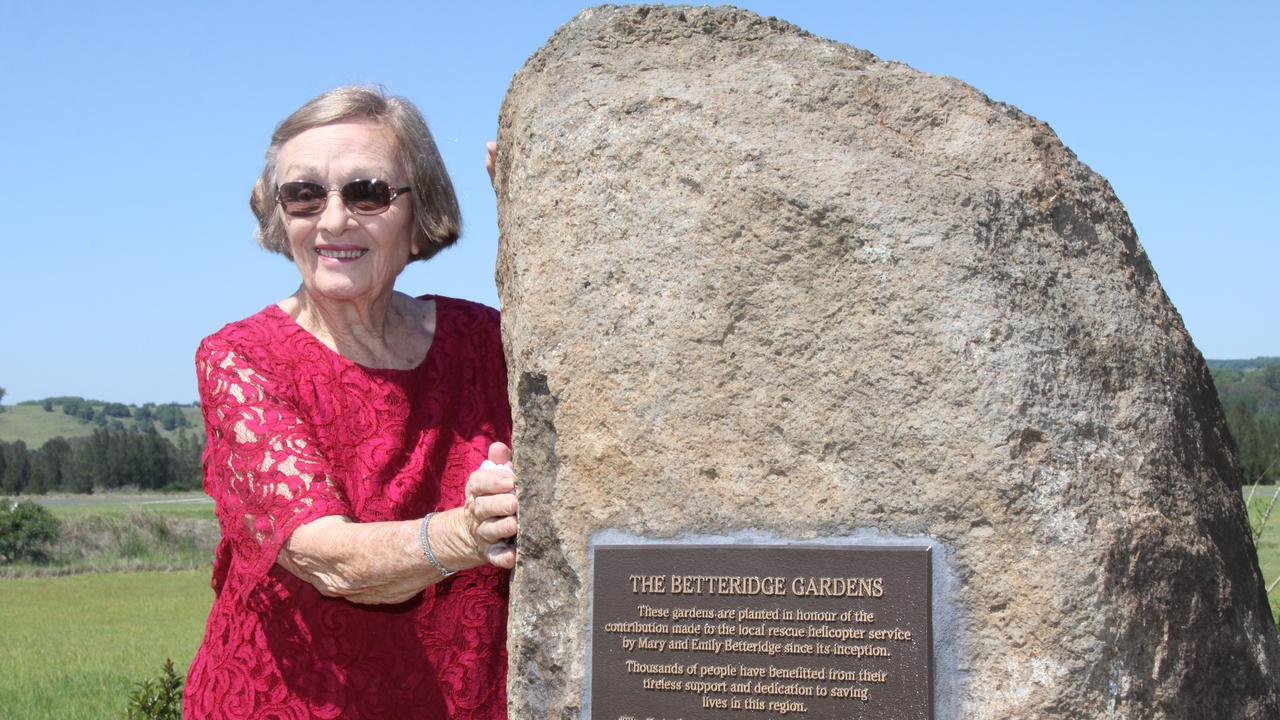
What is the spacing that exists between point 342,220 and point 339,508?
33.1 inches

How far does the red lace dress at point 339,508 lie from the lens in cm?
304

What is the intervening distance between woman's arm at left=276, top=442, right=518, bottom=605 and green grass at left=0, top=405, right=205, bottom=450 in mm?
90874

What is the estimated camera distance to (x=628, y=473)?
2.70 metres

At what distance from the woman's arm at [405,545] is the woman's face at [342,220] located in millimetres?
757

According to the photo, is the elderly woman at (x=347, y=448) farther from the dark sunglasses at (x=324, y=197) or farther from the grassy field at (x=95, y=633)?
the grassy field at (x=95, y=633)

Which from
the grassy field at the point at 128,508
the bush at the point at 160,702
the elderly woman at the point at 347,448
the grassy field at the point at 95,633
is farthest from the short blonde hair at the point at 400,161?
the grassy field at the point at 128,508

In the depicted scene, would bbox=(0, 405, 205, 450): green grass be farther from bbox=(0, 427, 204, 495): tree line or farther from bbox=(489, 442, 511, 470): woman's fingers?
bbox=(489, 442, 511, 470): woman's fingers

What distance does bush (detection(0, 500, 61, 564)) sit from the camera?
20016 mm

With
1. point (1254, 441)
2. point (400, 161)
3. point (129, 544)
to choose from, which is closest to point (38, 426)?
point (129, 544)

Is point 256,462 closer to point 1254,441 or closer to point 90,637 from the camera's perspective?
point 1254,441

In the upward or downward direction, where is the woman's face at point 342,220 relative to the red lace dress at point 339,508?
upward

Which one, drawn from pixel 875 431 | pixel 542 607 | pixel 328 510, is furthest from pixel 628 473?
pixel 328 510

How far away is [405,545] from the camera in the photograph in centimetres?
284

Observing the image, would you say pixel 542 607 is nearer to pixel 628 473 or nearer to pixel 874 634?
pixel 628 473
